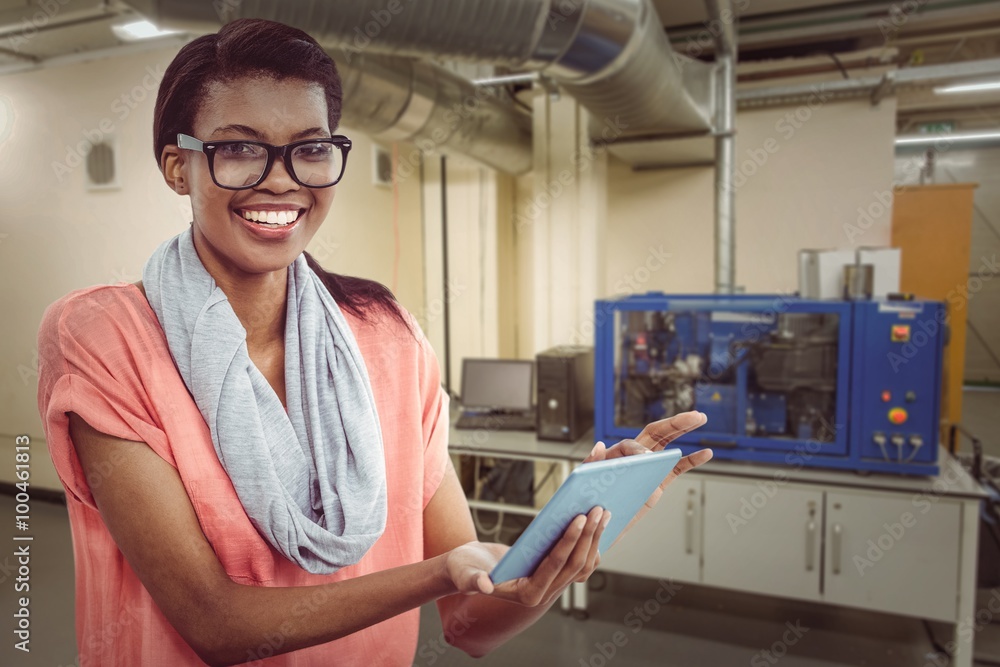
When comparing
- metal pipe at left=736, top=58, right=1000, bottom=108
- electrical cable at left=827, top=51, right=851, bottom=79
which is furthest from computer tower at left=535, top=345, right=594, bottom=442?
electrical cable at left=827, top=51, right=851, bottom=79

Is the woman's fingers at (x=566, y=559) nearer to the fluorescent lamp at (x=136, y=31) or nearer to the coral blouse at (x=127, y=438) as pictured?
the coral blouse at (x=127, y=438)

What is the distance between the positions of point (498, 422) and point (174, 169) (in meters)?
2.82

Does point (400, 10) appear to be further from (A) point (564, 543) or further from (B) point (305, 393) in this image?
(A) point (564, 543)

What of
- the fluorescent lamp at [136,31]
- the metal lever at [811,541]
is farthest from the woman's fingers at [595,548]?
the metal lever at [811,541]

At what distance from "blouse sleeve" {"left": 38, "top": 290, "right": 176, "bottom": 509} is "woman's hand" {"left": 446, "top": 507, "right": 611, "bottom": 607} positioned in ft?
1.12

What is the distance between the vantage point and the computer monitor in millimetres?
3543

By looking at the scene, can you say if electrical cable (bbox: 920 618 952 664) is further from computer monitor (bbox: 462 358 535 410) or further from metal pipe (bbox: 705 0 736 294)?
computer monitor (bbox: 462 358 535 410)

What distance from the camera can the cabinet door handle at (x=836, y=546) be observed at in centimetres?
276

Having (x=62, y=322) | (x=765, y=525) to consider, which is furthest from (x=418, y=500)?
(x=765, y=525)

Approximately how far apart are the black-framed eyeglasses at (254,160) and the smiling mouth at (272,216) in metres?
0.03

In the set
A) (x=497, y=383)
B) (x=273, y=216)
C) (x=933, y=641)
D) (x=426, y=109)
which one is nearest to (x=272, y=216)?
(x=273, y=216)

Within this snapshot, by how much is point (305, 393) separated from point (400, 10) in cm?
109

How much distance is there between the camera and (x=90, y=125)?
858mm

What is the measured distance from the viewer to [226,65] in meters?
0.73
